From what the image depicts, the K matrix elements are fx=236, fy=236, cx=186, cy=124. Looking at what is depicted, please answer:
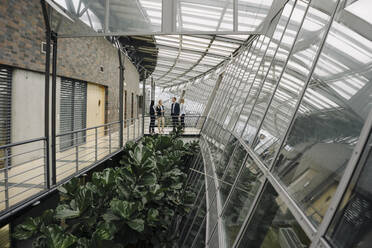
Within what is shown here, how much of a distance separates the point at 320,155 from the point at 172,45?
9849 millimetres

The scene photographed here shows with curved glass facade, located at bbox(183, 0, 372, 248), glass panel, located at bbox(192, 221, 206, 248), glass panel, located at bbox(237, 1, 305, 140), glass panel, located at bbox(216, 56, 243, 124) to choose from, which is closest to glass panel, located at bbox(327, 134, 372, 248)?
curved glass facade, located at bbox(183, 0, 372, 248)

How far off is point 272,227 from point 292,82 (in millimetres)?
1202

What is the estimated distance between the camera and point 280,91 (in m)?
2.21

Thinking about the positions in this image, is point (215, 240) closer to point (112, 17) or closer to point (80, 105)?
point (112, 17)

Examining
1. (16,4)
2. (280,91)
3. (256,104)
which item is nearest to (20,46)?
(16,4)

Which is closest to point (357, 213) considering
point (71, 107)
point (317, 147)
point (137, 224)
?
point (317, 147)

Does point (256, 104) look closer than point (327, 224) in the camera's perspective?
No

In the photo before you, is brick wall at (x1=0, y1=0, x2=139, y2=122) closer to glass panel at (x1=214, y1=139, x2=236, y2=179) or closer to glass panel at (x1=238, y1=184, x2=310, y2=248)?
glass panel at (x1=214, y1=139, x2=236, y2=179)

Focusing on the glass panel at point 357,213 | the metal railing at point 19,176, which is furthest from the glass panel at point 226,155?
the metal railing at point 19,176

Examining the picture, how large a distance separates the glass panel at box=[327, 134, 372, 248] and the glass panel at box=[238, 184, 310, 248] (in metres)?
0.22

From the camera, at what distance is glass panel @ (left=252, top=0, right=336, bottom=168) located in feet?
5.86

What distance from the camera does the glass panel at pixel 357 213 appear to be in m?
0.81

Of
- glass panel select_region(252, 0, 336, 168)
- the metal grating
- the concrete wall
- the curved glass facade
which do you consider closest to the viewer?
the curved glass facade

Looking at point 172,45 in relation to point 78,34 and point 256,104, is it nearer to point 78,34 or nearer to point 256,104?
point 78,34
